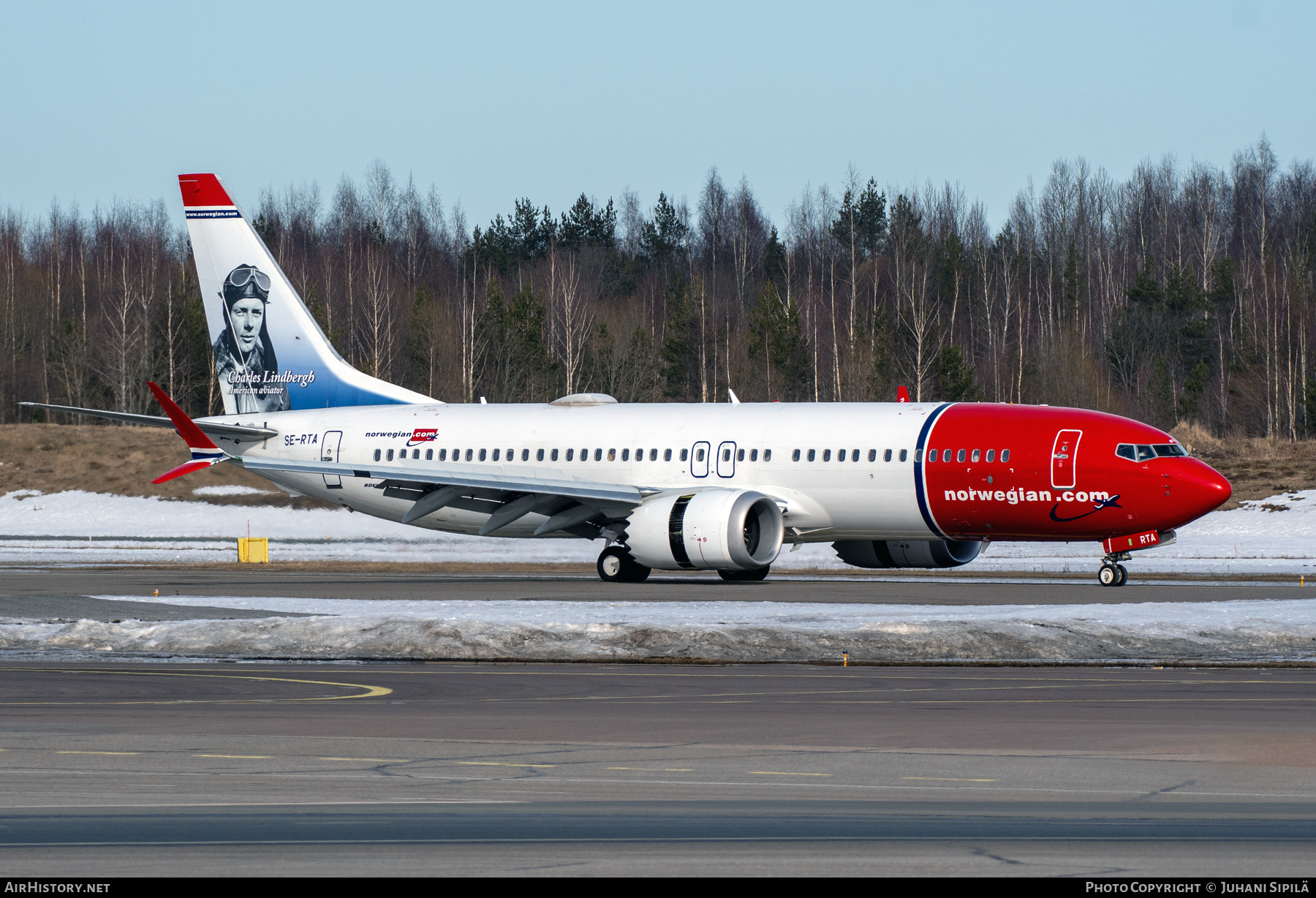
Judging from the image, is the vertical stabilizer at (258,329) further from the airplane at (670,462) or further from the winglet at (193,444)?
the winglet at (193,444)

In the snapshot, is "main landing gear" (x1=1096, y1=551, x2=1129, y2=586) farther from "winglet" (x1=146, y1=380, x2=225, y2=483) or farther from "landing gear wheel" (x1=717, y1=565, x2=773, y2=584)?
"winglet" (x1=146, y1=380, x2=225, y2=483)

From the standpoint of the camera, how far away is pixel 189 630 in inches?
858

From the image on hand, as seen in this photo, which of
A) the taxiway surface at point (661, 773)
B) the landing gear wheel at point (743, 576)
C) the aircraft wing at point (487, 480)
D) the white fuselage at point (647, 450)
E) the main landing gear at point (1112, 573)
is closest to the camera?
the taxiway surface at point (661, 773)

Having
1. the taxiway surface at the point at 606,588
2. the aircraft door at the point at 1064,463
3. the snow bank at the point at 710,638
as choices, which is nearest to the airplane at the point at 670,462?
the aircraft door at the point at 1064,463

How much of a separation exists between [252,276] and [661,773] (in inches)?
1286

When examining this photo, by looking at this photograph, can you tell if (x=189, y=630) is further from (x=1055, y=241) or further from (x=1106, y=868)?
(x=1055, y=241)

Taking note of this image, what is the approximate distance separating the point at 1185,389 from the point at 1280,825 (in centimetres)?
8290

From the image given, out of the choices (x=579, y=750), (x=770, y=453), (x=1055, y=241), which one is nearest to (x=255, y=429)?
(x=770, y=453)

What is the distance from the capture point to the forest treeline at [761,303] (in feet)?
299

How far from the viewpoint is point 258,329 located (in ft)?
138

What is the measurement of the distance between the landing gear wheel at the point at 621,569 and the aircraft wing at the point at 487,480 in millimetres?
1118

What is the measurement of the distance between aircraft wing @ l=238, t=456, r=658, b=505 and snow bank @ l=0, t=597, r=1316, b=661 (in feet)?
39.2

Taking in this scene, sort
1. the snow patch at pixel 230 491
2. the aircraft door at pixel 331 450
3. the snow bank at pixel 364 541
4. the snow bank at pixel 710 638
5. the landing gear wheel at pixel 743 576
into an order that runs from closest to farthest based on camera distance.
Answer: the snow bank at pixel 710 638 < the landing gear wheel at pixel 743 576 < the aircraft door at pixel 331 450 < the snow bank at pixel 364 541 < the snow patch at pixel 230 491

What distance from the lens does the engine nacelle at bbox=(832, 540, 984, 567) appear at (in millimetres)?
36156
